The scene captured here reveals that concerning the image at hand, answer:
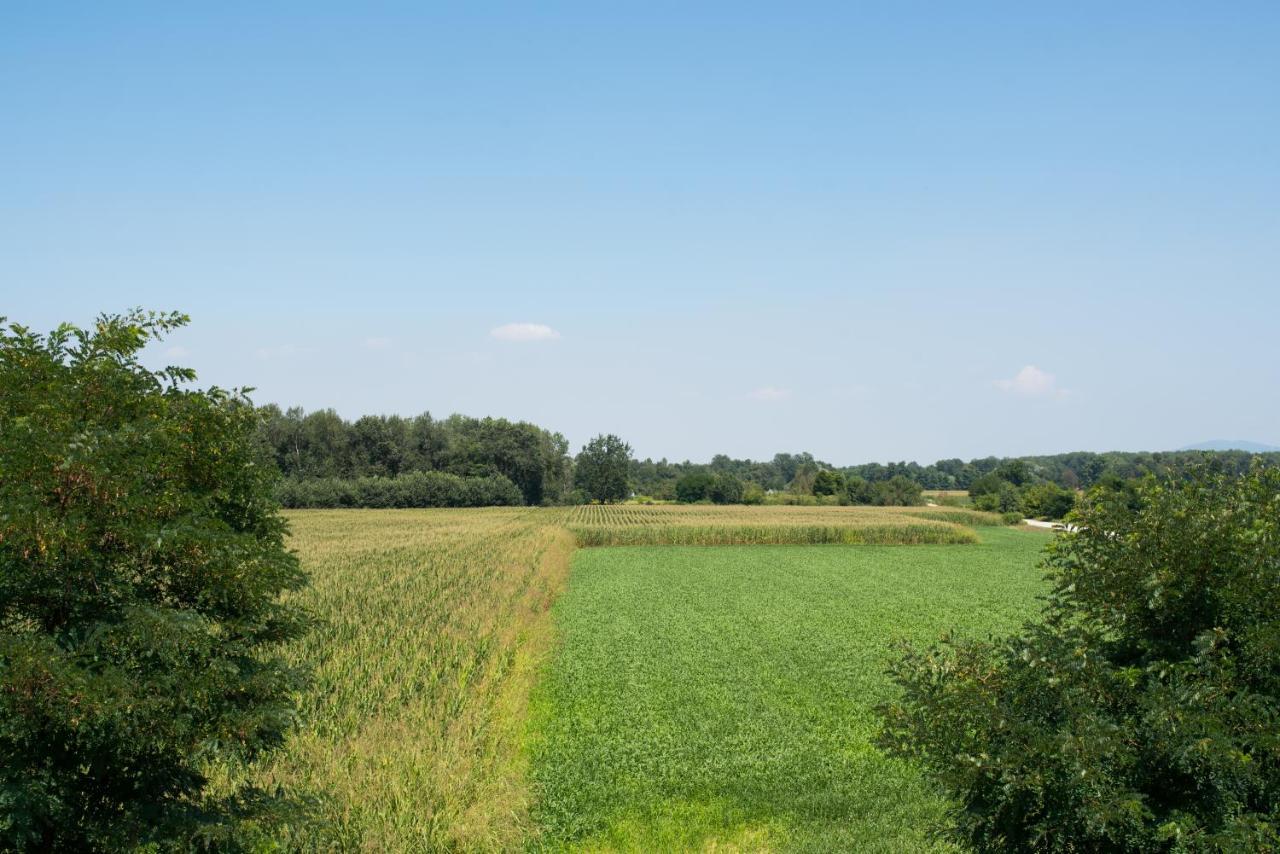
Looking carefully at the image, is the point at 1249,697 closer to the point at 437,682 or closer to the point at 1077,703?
the point at 1077,703

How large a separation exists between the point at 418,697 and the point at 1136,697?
11.0 m

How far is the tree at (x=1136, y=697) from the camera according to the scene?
17.5 feet

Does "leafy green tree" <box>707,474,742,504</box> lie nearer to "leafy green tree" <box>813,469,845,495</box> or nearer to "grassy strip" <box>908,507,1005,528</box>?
"leafy green tree" <box>813,469,845,495</box>

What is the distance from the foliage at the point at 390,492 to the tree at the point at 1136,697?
90910 millimetres

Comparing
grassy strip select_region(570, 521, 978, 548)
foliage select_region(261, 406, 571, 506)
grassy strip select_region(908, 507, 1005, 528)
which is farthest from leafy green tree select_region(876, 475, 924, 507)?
A: grassy strip select_region(570, 521, 978, 548)

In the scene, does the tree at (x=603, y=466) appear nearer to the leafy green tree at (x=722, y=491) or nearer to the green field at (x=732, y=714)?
the leafy green tree at (x=722, y=491)

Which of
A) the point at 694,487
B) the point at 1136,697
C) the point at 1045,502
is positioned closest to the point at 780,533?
the point at 1045,502

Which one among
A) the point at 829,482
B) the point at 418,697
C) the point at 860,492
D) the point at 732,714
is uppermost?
the point at 829,482

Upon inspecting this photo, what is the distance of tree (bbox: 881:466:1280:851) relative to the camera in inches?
209

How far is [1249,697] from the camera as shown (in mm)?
5328

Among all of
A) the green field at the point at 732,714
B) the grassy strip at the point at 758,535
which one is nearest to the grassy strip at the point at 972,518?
the grassy strip at the point at 758,535

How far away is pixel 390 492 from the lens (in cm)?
9469

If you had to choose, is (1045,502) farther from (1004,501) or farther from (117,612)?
(117,612)

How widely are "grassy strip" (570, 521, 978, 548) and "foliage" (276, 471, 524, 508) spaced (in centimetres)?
4360
